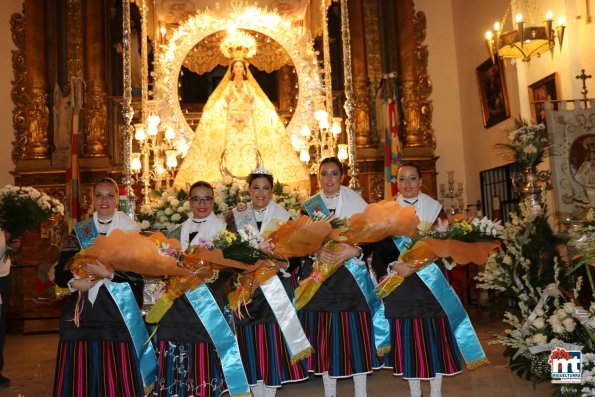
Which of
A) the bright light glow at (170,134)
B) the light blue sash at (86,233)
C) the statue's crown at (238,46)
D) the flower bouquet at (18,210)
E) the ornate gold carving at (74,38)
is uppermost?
the ornate gold carving at (74,38)

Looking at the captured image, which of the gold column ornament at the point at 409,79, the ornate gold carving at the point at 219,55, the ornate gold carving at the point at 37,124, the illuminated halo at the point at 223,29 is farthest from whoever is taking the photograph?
the gold column ornament at the point at 409,79

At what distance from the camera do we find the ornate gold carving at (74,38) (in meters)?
11.8

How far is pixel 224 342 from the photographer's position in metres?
3.93

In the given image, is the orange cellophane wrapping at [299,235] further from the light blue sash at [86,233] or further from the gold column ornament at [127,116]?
the gold column ornament at [127,116]

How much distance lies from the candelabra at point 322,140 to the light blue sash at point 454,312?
4.18 meters

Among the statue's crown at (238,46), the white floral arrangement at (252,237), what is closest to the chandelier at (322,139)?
the statue's crown at (238,46)

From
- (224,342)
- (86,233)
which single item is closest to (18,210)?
(86,233)

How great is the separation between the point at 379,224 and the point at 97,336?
6.39ft

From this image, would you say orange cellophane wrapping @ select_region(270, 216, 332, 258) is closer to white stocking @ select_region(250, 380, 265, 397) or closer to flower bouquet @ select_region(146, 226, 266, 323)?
flower bouquet @ select_region(146, 226, 266, 323)

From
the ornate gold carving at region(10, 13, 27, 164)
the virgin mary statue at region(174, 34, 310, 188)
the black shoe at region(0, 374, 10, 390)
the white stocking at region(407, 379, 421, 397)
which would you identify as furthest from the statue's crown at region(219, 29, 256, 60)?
the white stocking at region(407, 379, 421, 397)

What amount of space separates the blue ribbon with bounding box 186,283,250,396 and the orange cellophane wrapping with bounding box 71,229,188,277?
0.88ft

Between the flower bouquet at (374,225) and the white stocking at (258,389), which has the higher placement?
the flower bouquet at (374,225)

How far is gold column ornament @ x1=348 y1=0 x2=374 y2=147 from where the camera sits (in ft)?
39.3

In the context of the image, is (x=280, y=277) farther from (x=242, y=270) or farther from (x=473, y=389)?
(x=473, y=389)
